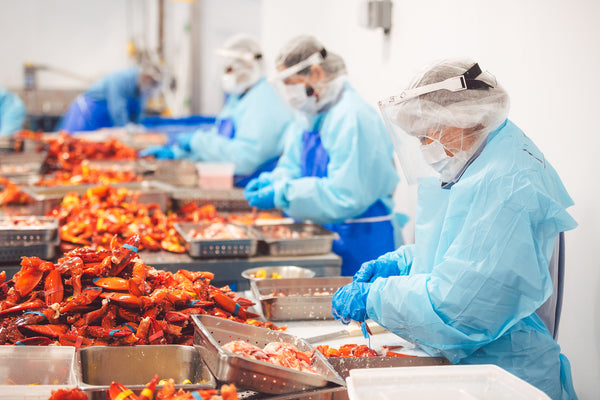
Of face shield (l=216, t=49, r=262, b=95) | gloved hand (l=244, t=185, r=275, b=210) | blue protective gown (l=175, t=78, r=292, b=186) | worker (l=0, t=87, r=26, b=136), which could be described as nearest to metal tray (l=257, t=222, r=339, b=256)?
gloved hand (l=244, t=185, r=275, b=210)

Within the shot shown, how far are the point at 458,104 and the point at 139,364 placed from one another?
1581 mm

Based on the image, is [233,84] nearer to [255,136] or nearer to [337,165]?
[255,136]

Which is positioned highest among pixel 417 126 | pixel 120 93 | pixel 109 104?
pixel 120 93

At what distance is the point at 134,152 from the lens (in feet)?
23.4

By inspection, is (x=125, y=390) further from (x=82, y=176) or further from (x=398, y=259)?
(x=82, y=176)

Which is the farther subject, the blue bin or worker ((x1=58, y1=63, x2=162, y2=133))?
the blue bin

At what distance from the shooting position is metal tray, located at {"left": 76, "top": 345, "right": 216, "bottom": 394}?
214 cm

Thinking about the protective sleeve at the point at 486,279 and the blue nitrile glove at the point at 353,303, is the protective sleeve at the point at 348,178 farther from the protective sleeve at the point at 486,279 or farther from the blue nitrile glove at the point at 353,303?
the protective sleeve at the point at 486,279

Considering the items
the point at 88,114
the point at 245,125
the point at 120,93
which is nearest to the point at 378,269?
the point at 245,125

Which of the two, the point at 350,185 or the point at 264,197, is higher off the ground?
the point at 350,185

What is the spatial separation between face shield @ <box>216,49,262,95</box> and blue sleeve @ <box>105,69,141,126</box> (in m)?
3.91

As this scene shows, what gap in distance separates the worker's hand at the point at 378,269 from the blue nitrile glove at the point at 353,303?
319 millimetres

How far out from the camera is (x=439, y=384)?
72.1 inches

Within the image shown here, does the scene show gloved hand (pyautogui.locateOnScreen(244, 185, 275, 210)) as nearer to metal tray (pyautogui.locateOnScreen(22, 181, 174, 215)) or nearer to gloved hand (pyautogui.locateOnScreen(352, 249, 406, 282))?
metal tray (pyautogui.locateOnScreen(22, 181, 174, 215))
